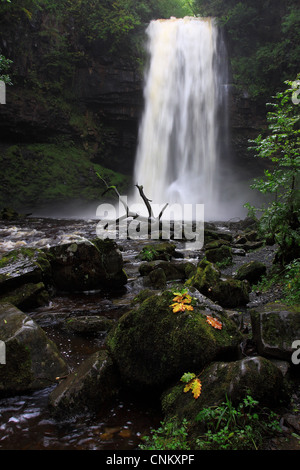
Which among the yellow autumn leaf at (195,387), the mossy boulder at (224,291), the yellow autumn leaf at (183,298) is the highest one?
the yellow autumn leaf at (183,298)

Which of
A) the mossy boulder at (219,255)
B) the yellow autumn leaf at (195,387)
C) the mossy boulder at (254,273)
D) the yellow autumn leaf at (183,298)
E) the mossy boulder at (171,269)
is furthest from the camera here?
the mossy boulder at (219,255)

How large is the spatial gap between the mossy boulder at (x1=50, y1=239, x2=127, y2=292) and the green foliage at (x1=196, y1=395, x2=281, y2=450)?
3.96 meters

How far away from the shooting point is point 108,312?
4742mm

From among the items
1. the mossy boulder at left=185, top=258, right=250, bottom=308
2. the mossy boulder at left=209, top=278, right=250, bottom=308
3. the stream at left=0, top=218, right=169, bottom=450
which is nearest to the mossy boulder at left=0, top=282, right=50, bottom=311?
the stream at left=0, top=218, right=169, bottom=450

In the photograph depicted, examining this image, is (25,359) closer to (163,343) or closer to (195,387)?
(163,343)

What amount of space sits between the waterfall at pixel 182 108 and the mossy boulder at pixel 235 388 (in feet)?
73.7

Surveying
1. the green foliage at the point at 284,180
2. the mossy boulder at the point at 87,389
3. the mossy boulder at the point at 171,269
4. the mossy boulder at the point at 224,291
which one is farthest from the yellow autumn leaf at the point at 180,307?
the mossy boulder at the point at 171,269

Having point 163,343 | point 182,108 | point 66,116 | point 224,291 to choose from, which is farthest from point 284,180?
point 66,116

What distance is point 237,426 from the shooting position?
196 cm

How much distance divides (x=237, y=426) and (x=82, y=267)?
13.8ft

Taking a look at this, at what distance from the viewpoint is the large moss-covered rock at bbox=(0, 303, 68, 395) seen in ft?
8.73

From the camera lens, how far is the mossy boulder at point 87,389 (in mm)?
2416

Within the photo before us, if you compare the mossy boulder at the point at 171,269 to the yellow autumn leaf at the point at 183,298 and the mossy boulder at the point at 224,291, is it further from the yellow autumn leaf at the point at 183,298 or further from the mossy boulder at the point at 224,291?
the yellow autumn leaf at the point at 183,298

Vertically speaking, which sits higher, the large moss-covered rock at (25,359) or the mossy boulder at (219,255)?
the mossy boulder at (219,255)
